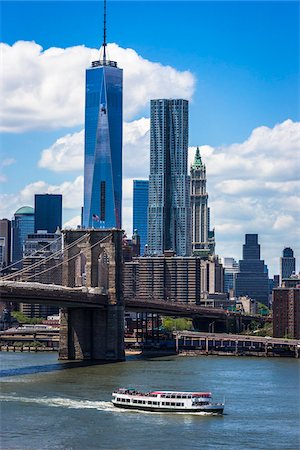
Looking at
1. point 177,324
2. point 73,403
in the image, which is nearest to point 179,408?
point 73,403

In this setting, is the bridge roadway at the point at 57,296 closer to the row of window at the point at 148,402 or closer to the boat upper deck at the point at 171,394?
the boat upper deck at the point at 171,394

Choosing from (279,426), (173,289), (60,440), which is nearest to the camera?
(60,440)

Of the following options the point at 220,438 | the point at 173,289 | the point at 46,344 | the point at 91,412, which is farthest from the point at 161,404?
the point at 173,289

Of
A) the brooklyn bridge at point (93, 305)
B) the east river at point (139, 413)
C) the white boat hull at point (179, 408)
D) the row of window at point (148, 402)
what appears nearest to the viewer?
the east river at point (139, 413)

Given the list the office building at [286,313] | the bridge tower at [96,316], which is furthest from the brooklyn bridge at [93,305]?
the office building at [286,313]

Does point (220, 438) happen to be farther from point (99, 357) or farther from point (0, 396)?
point (99, 357)

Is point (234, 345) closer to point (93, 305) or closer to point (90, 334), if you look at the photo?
point (90, 334)
